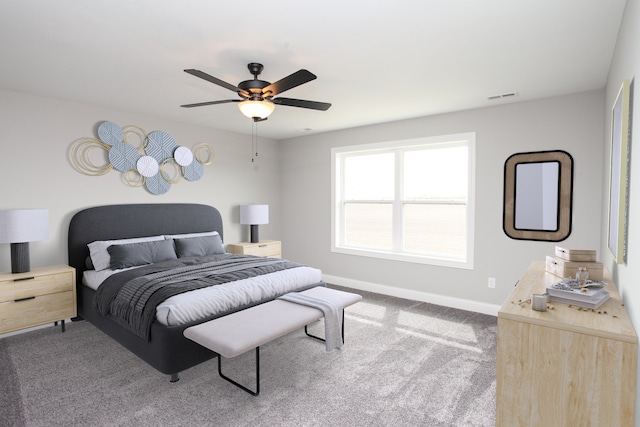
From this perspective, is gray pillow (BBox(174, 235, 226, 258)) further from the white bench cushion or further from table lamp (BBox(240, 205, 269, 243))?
the white bench cushion

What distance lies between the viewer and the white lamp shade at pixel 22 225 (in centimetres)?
316

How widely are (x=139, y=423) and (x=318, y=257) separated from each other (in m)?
3.88

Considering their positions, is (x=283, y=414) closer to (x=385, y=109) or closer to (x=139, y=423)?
(x=139, y=423)

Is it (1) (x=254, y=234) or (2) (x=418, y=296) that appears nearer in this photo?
(2) (x=418, y=296)

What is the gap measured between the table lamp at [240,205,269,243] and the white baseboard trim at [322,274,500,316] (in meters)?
1.34

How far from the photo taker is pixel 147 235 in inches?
176

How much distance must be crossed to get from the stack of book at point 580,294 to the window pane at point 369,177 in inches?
128

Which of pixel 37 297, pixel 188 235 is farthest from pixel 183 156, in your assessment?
pixel 37 297

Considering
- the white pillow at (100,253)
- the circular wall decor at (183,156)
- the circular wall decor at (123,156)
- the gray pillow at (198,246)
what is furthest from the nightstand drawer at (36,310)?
the circular wall decor at (183,156)

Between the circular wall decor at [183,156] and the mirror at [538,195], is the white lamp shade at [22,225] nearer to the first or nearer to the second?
the circular wall decor at [183,156]

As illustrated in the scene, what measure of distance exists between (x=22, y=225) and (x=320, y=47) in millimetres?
3156

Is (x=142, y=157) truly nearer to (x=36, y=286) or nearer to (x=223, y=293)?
(x=36, y=286)

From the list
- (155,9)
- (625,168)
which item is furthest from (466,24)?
(155,9)

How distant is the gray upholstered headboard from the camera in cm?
391
